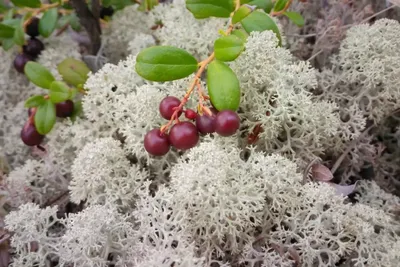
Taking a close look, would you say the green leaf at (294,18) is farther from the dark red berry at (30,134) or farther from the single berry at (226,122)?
the dark red berry at (30,134)

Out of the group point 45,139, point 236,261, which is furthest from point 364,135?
point 45,139

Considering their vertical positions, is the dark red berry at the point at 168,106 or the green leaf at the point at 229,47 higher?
the green leaf at the point at 229,47

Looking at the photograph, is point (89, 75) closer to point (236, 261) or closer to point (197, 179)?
point (197, 179)

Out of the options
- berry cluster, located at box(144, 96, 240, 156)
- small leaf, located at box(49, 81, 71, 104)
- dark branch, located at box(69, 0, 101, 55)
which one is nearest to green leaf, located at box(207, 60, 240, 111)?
berry cluster, located at box(144, 96, 240, 156)

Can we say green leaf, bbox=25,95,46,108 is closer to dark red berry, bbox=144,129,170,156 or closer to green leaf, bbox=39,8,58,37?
green leaf, bbox=39,8,58,37

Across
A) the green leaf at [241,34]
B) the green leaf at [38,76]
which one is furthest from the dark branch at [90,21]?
the green leaf at [241,34]

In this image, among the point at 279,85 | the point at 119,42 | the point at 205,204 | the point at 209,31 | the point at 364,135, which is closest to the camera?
the point at 205,204
